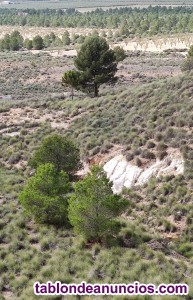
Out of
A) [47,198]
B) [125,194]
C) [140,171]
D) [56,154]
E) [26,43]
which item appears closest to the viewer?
[47,198]

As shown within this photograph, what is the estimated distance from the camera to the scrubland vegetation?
16688 mm

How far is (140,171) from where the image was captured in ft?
89.6

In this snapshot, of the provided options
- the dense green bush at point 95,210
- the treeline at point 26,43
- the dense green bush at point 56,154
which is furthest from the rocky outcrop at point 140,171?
the treeline at point 26,43

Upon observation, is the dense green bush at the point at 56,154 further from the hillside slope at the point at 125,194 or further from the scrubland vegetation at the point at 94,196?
the hillside slope at the point at 125,194

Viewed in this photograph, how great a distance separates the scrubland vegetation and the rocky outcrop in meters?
0.45

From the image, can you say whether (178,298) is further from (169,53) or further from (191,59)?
(169,53)

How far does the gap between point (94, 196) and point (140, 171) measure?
8.90m

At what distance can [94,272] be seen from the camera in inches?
640

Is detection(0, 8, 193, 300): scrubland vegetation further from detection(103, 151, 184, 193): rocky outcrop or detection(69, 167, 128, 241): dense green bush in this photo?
detection(103, 151, 184, 193): rocky outcrop

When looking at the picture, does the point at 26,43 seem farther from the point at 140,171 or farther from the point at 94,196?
the point at 94,196

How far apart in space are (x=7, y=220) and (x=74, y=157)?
6697 mm

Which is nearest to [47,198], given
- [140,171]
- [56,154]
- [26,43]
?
[56,154]

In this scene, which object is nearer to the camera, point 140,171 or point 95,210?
point 95,210

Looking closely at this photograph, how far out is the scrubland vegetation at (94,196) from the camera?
16.7 m
